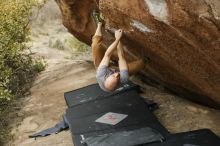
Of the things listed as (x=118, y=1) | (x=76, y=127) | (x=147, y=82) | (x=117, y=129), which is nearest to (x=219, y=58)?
(x=118, y=1)

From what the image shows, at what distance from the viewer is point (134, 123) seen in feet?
25.7

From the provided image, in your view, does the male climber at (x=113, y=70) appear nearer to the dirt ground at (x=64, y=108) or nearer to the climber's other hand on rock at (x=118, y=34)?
the climber's other hand on rock at (x=118, y=34)

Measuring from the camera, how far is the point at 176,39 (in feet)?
21.8

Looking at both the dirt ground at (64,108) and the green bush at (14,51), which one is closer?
the dirt ground at (64,108)

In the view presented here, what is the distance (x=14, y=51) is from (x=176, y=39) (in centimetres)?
586

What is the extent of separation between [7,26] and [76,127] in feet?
15.4

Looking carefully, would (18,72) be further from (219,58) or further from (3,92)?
(219,58)

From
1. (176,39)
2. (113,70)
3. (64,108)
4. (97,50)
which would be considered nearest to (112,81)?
(113,70)

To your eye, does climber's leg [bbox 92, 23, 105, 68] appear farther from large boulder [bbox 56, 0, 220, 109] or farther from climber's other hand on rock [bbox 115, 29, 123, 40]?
climber's other hand on rock [bbox 115, 29, 123, 40]

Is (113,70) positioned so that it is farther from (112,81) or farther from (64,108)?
(64,108)

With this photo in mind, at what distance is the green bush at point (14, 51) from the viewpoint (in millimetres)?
10733

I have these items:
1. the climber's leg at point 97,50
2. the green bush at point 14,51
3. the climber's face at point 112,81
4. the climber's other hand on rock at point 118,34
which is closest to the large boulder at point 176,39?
the climber's other hand on rock at point 118,34

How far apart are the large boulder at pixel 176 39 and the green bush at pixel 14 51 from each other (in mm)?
2824

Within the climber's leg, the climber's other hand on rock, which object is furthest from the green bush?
the climber's other hand on rock
